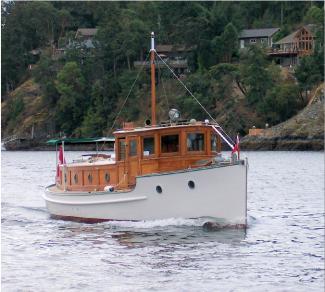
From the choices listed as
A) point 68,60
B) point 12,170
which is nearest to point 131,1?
point 68,60

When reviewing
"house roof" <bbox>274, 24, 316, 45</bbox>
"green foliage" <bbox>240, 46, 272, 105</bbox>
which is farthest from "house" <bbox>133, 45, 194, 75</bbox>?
"green foliage" <bbox>240, 46, 272, 105</bbox>

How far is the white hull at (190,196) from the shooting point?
97.6 feet

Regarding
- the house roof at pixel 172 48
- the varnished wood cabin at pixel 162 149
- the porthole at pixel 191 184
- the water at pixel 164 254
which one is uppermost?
the house roof at pixel 172 48

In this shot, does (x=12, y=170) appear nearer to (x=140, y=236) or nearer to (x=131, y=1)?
(x=140, y=236)

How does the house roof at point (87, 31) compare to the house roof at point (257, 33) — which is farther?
the house roof at point (87, 31)

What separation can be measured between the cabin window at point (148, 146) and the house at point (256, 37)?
103 metres

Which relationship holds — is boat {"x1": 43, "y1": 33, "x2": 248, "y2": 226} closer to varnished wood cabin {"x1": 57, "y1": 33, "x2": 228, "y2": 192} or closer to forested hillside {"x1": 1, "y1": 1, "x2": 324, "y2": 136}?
varnished wood cabin {"x1": 57, "y1": 33, "x2": 228, "y2": 192}

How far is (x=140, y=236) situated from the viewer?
29344 mm

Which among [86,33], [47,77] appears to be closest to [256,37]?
[86,33]

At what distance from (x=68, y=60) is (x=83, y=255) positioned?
118362 millimetres

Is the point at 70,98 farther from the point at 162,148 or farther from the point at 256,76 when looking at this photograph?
the point at 162,148

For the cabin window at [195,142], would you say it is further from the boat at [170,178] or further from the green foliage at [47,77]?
the green foliage at [47,77]

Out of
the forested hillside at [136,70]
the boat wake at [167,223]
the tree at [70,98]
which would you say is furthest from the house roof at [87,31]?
the boat wake at [167,223]

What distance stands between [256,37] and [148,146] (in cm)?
10528
